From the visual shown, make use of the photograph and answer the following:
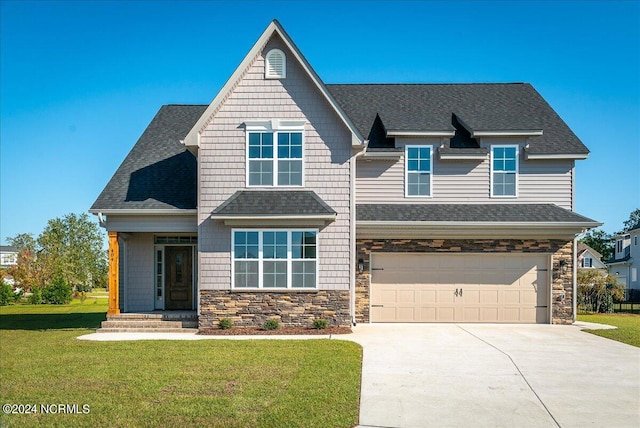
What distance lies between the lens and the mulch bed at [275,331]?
48.9 ft

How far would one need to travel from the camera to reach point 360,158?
17.8 meters

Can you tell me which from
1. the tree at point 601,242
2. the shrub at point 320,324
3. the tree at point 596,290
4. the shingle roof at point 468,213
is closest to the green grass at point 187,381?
the shrub at point 320,324

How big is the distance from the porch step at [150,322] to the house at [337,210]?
480 millimetres

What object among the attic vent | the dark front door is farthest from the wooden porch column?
the attic vent

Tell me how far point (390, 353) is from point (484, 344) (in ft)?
8.92

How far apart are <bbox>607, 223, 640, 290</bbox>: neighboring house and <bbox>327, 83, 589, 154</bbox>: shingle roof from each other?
30.2 metres

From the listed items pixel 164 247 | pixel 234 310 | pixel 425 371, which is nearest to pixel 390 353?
pixel 425 371

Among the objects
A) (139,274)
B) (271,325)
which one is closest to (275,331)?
(271,325)

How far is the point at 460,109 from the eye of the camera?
19672mm

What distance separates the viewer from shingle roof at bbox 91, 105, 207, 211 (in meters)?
16.6

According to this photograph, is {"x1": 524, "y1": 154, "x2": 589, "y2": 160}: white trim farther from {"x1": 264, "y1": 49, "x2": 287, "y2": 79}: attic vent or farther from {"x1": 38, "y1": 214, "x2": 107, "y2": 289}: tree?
{"x1": 38, "y1": 214, "x2": 107, "y2": 289}: tree

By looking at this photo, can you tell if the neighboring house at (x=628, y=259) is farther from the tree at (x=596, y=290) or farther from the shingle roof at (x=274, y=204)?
the shingle roof at (x=274, y=204)

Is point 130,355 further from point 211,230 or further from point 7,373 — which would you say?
point 211,230

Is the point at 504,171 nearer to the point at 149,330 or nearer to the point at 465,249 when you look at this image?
the point at 465,249
